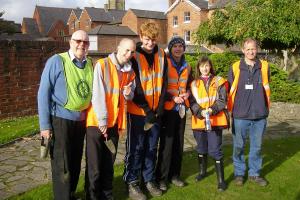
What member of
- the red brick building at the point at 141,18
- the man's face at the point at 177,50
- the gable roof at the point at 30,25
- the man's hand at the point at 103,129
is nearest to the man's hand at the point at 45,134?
the man's hand at the point at 103,129

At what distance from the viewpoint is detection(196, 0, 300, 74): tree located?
15.2m

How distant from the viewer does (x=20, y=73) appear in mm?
11297

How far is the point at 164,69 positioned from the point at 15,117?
25.2 ft

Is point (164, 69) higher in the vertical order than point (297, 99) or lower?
higher

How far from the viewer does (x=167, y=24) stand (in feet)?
188

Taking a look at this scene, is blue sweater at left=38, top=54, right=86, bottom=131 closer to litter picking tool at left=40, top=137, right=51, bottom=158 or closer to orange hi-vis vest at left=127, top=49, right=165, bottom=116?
litter picking tool at left=40, top=137, right=51, bottom=158

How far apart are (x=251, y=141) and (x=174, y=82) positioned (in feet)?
5.22

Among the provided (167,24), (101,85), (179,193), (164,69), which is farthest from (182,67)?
(167,24)

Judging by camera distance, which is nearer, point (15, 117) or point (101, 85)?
point (101, 85)

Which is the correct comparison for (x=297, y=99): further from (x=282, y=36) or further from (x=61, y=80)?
(x=61, y=80)

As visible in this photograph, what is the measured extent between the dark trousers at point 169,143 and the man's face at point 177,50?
75 cm

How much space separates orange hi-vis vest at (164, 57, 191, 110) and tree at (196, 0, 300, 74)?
11.1 metres

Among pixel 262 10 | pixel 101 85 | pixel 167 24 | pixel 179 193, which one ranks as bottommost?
pixel 179 193

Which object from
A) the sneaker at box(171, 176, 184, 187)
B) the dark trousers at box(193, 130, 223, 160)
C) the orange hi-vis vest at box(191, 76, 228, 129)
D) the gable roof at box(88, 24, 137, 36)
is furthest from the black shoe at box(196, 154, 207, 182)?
the gable roof at box(88, 24, 137, 36)
